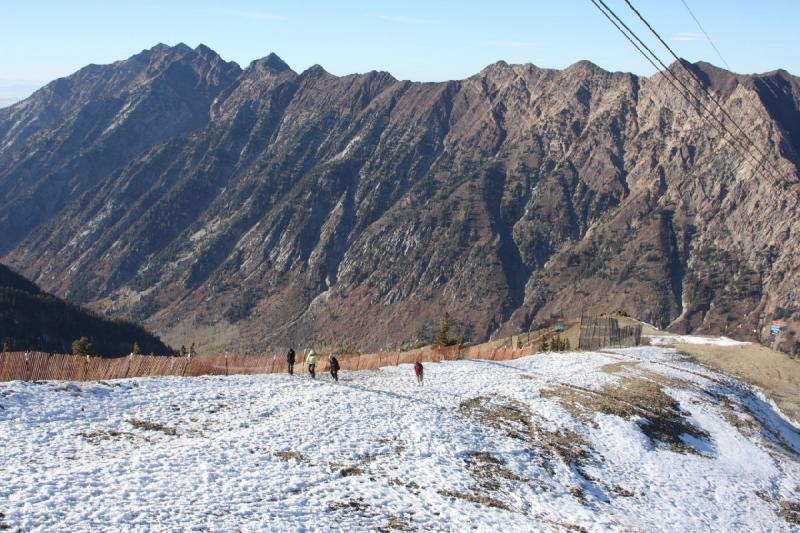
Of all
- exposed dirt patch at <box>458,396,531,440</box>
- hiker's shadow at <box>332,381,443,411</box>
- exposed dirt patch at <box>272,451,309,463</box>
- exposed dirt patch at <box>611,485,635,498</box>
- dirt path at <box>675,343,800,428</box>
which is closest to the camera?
exposed dirt patch at <box>272,451,309,463</box>

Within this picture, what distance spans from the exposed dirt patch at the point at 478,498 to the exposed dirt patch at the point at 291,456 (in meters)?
5.51

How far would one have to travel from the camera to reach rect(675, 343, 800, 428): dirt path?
61200 mm

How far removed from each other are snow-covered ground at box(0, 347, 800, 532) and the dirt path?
1664 centimetres

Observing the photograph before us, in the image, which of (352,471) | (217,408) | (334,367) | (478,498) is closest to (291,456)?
(352,471)

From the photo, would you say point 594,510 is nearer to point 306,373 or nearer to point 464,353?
point 306,373

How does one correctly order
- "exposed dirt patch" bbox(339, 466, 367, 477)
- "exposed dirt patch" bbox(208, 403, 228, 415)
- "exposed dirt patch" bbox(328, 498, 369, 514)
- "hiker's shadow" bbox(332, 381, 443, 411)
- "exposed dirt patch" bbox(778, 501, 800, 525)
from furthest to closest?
"hiker's shadow" bbox(332, 381, 443, 411) → "exposed dirt patch" bbox(208, 403, 228, 415) → "exposed dirt patch" bbox(778, 501, 800, 525) → "exposed dirt patch" bbox(339, 466, 367, 477) → "exposed dirt patch" bbox(328, 498, 369, 514)

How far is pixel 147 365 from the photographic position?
39.8 m

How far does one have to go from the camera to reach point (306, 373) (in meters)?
45.9

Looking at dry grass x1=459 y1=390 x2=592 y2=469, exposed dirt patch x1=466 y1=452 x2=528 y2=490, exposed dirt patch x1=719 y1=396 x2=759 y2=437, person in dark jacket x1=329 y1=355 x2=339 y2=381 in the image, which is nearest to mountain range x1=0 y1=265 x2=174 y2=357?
person in dark jacket x1=329 y1=355 x2=339 y2=381

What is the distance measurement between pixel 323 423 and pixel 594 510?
12471mm

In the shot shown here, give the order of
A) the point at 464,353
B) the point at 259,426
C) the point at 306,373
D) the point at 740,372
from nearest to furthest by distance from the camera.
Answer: the point at 259,426 → the point at 306,373 → the point at 464,353 → the point at 740,372

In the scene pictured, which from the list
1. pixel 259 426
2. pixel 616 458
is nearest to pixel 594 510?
pixel 616 458

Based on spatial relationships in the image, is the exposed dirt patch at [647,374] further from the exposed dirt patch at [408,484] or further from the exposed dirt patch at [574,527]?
the exposed dirt patch at [408,484]

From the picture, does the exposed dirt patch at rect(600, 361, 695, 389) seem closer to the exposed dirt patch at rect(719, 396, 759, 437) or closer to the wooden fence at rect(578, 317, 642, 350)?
the exposed dirt patch at rect(719, 396, 759, 437)
